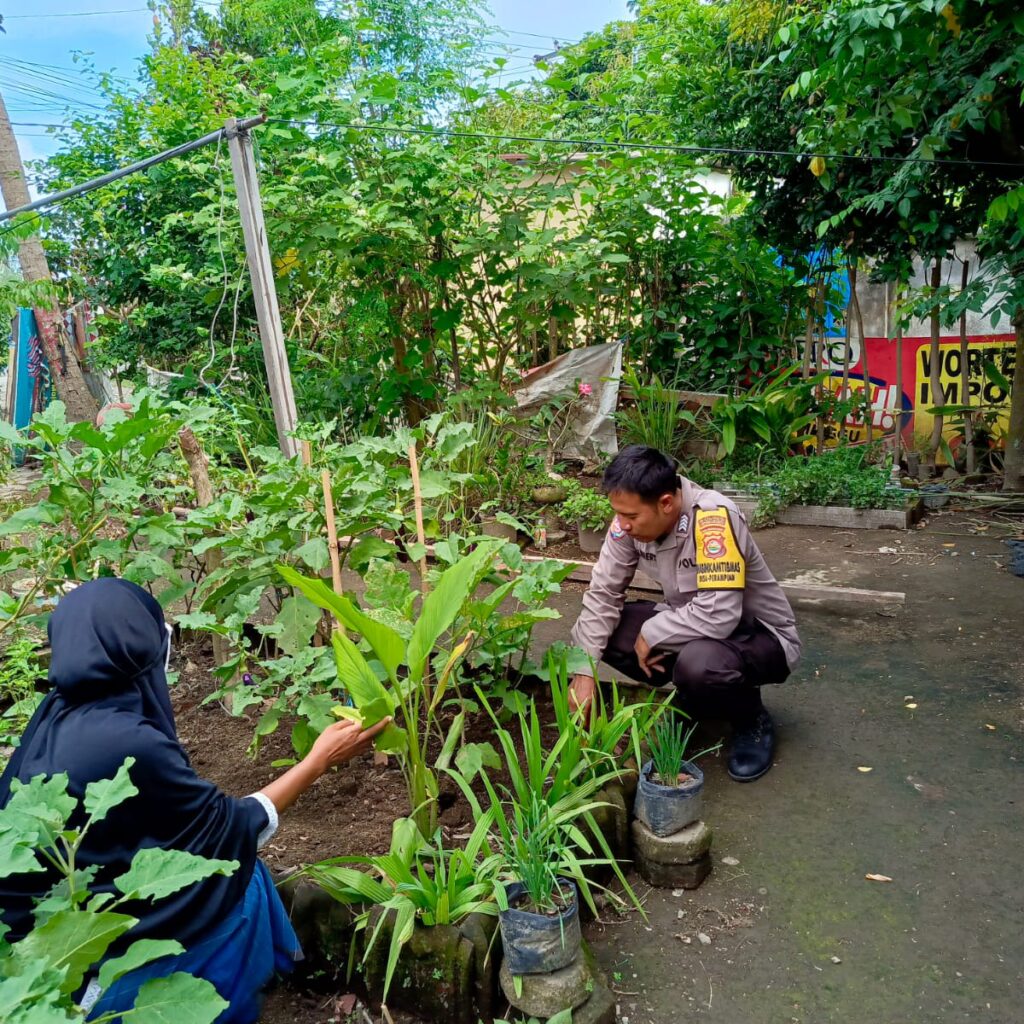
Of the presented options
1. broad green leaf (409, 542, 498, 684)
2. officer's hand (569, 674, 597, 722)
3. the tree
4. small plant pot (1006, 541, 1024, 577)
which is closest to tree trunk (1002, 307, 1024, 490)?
the tree

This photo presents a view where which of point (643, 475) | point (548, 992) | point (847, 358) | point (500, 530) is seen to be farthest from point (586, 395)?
point (548, 992)

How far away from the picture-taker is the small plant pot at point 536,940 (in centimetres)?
196

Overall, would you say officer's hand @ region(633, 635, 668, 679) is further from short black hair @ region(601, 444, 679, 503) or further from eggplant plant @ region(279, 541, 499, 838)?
eggplant plant @ region(279, 541, 499, 838)

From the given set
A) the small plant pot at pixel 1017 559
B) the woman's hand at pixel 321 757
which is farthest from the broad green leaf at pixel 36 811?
the small plant pot at pixel 1017 559

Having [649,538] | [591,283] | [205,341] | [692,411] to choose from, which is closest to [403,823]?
[649,538]

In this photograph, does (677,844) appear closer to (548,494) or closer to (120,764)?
(120,764)

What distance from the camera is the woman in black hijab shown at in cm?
172

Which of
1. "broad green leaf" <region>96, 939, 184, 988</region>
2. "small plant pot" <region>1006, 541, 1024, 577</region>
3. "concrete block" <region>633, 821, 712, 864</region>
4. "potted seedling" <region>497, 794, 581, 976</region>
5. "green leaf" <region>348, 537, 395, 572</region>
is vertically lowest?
"small plant pot" <region>1006, 541, 1024, 577</region>

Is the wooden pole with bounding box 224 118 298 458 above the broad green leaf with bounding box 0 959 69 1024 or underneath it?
above

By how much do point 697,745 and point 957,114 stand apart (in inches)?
142

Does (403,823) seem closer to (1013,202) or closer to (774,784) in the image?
(774,784)

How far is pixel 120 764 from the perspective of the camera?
67.7 inches

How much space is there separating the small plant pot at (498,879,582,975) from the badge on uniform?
51.1 inches

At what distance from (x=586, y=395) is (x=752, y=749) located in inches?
176
